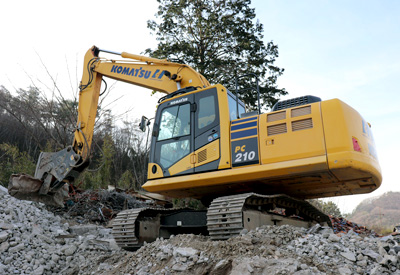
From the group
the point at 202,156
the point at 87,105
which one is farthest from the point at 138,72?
the point at 202,156

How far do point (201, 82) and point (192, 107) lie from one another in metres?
1.11

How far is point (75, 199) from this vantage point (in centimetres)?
1016

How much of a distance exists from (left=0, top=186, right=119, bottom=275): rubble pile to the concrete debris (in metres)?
0.02

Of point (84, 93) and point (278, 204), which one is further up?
point (84, 93)

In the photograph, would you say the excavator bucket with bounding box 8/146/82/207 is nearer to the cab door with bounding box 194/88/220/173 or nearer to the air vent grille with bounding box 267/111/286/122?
the cab door with bounding box 194/88/220/173

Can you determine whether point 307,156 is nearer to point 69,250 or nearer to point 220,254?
point 220,254

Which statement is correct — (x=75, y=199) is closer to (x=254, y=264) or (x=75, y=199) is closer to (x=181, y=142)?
(x=181, y=142)

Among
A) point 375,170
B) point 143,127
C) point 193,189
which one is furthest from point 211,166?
point 375,170

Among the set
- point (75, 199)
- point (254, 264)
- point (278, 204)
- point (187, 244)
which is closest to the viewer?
point (254, 264)

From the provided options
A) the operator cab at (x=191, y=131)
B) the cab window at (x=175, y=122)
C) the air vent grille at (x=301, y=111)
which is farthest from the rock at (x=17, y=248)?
the air vent grille at (x=301, y=111)

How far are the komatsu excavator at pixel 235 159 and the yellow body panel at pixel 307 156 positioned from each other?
1cm

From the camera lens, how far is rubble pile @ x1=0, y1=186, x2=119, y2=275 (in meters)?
5.69

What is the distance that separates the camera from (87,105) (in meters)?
7.77

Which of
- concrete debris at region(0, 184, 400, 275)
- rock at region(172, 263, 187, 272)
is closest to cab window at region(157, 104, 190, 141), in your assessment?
concrete debris at region(0, 184, 400, 275)
